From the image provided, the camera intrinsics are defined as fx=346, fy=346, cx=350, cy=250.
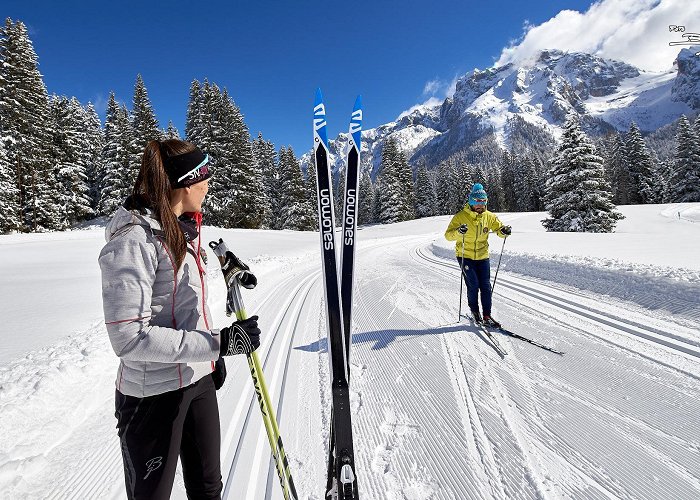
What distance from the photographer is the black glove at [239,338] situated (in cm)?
167

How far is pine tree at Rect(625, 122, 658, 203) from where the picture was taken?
45.9 meters

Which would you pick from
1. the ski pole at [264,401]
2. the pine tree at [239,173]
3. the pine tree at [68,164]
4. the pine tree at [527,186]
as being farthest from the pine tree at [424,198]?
the ski pole at [264,401]

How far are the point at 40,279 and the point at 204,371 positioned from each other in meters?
12.0

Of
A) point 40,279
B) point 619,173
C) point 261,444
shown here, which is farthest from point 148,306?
point 619,173

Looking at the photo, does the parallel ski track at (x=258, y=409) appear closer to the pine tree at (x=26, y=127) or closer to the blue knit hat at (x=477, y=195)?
the blue knit hat at (x=477, y=195)

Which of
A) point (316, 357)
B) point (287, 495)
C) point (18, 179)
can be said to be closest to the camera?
point (287, 495)

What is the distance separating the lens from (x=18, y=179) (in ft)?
76.8

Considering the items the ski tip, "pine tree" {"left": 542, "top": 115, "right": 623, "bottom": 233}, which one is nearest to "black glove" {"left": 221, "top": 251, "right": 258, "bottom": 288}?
the ski tip

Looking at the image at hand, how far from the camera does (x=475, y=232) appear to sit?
19.7 ft

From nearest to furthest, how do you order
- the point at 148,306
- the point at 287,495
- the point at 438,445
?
the point at 148,306 → the point at 287,495 → the point at 438,445

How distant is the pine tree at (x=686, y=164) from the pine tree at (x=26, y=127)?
194 feet

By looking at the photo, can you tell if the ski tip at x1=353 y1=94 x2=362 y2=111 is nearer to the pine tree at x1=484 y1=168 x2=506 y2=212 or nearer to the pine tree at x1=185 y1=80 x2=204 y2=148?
the pine tree at x1=185 y1=80 x2=204 y2=148

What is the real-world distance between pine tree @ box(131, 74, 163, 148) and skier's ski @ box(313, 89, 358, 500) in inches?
1279

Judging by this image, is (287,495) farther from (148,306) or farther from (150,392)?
(148,306)
